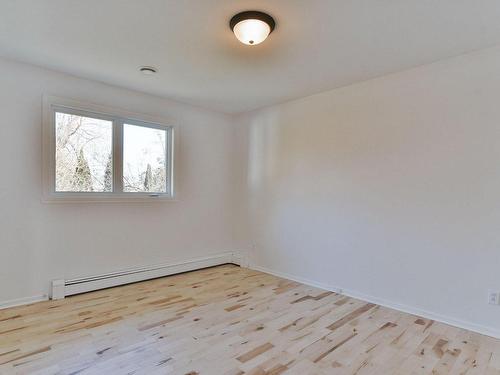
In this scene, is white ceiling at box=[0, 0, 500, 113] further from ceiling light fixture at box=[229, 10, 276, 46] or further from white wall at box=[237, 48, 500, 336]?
white wall at box=[237, 48, 500, 336]

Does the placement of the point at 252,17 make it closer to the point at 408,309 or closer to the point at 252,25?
the point at 252,25

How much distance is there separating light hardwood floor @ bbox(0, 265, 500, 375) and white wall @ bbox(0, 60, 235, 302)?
0.45 metres

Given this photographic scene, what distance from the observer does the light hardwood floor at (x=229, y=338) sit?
6.34 ft

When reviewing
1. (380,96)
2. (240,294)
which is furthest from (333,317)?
(380,96)

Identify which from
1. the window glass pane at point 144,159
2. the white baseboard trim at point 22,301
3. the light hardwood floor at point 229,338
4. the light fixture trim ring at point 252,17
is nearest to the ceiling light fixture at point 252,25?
the light fixture trim ring at point 252,17

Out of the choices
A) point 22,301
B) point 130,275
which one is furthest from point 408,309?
point 22,301

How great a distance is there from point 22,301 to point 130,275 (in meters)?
1.07

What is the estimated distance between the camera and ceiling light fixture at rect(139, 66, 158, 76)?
9.69 feet

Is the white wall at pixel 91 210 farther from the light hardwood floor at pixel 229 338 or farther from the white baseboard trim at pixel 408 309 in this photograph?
the white baseboard trim at pixel 408 309

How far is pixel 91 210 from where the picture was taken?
11.0 feet

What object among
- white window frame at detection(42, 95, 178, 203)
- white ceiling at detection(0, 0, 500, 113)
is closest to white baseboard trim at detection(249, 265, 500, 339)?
white window frame at detection(42, 95, 178, 203)

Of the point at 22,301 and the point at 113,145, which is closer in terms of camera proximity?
the point at 22,301

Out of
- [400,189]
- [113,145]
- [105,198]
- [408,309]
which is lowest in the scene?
[408,309]

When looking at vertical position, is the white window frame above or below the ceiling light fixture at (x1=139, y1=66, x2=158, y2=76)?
below
